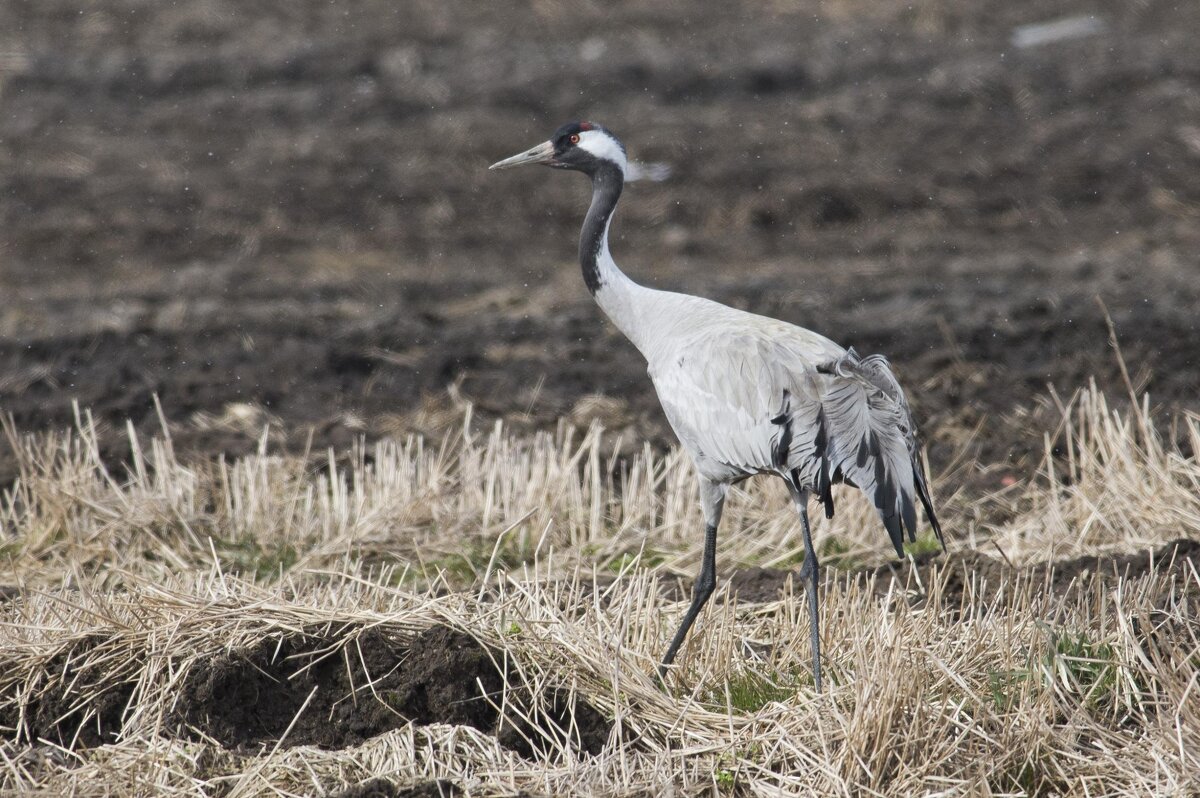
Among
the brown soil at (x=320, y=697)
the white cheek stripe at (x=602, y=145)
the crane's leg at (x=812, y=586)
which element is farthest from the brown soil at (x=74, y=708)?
the white cheek stripe at (x=602, y=145)

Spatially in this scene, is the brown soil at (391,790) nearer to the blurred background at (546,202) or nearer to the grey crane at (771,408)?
the grey crane at (771,408)

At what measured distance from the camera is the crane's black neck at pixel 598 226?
532 centimetres

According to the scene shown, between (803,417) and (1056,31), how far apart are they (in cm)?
1381

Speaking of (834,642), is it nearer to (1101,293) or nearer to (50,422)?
(50,422)

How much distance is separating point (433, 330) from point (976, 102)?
7.76 m

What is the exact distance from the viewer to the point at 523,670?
13.6ft

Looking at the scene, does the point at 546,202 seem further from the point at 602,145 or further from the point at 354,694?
the point at 354,694

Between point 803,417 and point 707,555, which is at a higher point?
point 803,417

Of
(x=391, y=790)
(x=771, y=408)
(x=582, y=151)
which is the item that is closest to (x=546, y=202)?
(x=582, y=151)

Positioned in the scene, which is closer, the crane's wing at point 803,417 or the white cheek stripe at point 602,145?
the crane's wing at point 803,417

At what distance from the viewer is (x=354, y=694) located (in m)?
4.09

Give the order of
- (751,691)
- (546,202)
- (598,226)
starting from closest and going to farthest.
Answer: (751,691) → (598,226) → (546,202)

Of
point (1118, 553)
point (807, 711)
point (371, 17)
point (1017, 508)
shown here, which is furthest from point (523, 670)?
point (371, 17)

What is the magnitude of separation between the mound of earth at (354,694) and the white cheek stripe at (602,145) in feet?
6.73
